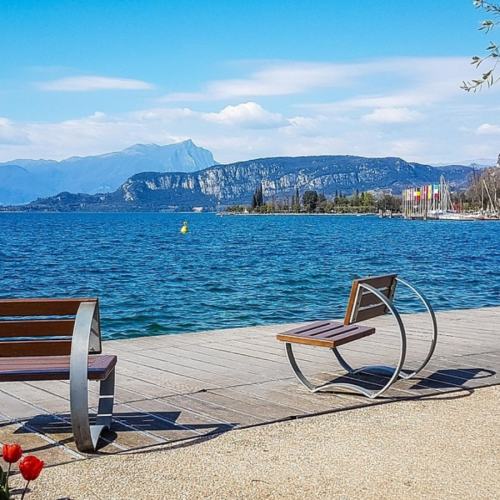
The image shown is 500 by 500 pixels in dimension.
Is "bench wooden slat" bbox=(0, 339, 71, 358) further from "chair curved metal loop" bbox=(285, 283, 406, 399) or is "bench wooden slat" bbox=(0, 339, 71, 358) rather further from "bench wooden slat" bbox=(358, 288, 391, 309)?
"bench wooden slat" bbox=(358, 288, 391, 309)

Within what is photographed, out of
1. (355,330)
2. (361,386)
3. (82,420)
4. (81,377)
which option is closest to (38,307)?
(81,377)

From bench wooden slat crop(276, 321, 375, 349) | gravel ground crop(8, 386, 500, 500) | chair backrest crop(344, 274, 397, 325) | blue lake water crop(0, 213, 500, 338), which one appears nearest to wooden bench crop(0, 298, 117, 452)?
gravel ground crop(8, 386, 500, 500)

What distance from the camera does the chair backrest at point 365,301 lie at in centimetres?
623

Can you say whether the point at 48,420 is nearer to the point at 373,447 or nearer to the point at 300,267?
the point at 373,447

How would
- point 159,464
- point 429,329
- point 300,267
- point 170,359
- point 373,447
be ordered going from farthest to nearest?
point 300,267, point 429,329, point 170,359, point 373,447, point 159,464

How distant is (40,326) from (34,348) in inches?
7.5

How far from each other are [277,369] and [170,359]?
1181 mm

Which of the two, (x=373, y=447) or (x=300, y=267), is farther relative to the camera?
(x=300, y=267)

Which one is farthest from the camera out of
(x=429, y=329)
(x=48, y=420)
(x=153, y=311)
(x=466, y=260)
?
(x=466, y=260)

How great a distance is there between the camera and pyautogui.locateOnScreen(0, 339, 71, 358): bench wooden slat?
200 inches

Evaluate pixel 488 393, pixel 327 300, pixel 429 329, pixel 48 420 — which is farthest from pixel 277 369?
pixel 327 300

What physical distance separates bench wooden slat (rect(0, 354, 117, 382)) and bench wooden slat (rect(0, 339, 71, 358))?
0.10 m

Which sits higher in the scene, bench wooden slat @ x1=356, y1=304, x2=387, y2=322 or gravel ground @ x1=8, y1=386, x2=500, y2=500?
bench wooden slat @ x1=356, y1=304, x2=387, y2=322

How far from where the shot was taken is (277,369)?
7.15 metres
